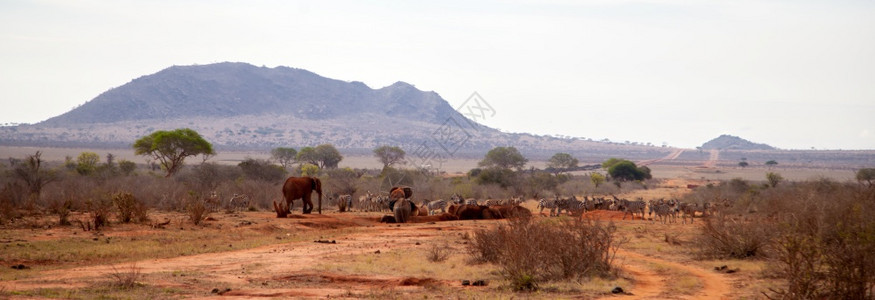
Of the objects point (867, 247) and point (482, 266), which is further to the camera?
point (482, 266)

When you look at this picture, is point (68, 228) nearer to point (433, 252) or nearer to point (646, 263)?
point (433, 252)

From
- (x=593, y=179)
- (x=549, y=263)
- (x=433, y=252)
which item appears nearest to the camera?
(x=549, y=263)

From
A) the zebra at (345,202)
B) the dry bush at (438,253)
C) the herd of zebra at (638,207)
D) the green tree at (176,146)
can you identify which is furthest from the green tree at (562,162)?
the dry bush at (438,253)

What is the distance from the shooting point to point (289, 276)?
1381cm

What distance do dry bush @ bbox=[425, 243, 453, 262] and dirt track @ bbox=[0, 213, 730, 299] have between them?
1.22 metres

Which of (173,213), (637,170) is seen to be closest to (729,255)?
(173,213)

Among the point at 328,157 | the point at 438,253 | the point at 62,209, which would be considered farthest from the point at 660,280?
the point at 328,157

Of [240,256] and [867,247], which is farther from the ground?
[867,247]

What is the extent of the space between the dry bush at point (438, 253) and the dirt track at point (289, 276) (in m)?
1.22

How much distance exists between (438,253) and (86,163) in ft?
145

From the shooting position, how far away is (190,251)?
57.6 feet

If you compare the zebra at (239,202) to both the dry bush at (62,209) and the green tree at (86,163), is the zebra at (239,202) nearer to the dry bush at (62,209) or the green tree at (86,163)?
the dry bush at (62,209)

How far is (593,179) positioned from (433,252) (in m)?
45.7

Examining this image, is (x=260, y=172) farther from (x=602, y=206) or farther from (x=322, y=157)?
(x=322, y=157)
